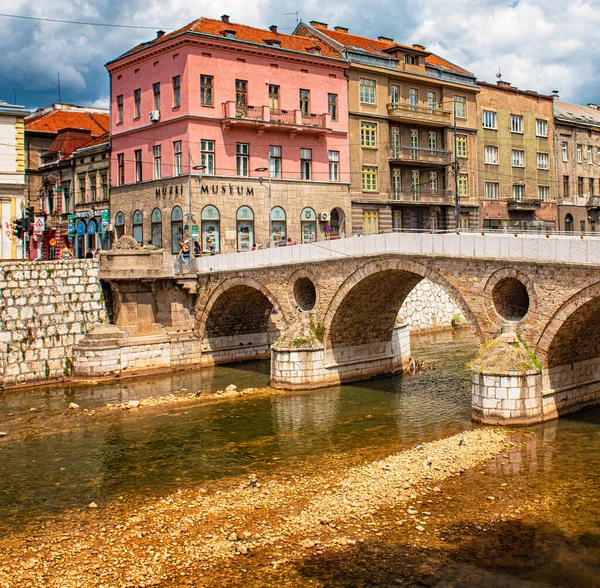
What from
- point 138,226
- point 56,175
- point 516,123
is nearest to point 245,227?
point 138,226

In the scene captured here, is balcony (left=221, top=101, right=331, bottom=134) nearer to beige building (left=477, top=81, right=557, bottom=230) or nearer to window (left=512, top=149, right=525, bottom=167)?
beige building (left=477, top=81, right=557, bottom=230)

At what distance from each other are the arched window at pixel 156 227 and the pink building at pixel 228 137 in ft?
0.20

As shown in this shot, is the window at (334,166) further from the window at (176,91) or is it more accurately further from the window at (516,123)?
the window at (516,123)

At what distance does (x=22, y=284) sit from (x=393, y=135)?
25077 mm

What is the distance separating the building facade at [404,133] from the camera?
44719 millimetres

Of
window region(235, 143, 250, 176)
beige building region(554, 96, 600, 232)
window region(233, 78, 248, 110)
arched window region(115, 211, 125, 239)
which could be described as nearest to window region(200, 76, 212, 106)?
window region(233, 78, 248, 110)

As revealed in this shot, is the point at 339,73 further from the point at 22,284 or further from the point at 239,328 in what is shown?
the point at 22,284

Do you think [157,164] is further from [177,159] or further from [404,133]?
[404,133]

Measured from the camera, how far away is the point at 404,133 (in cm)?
4669

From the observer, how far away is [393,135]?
46.1m

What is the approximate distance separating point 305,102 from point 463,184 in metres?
13.5

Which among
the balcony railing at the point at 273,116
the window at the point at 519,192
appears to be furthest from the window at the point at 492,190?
the balcony railing at the point at 273,116

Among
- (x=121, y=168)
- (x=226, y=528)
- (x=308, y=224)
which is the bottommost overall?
(x=226, y=528)

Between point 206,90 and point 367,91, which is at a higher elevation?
point 367,91
